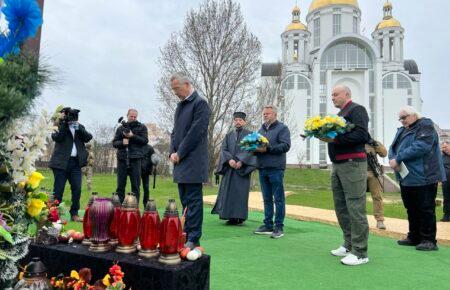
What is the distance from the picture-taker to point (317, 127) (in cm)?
385

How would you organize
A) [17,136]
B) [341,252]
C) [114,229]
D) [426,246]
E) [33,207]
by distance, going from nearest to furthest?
[17,136] → [33,207] → [114,229] → [341,252] → [426,246]

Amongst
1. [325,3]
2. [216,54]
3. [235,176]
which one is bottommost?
[235,176]

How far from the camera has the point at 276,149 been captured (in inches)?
212

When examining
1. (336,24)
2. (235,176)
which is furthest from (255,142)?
(336,24)

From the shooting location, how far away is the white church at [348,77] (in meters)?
46.1

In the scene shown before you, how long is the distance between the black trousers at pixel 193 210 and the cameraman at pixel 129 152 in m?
2.79

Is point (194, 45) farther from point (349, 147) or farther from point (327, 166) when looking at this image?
point (327, 166)

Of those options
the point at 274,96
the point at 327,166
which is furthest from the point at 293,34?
the point at 274,96

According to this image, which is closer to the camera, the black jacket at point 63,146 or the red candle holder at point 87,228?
the red candle holder at point 87,228

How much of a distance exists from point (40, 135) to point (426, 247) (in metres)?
4.79

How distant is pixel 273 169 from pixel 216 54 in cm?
1548

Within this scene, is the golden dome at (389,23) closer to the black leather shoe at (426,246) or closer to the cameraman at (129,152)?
the cameraman at (129,152)

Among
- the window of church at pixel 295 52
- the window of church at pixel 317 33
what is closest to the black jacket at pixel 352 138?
the window of church at pixel 295 52

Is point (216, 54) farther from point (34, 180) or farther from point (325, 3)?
point (325, 3)
